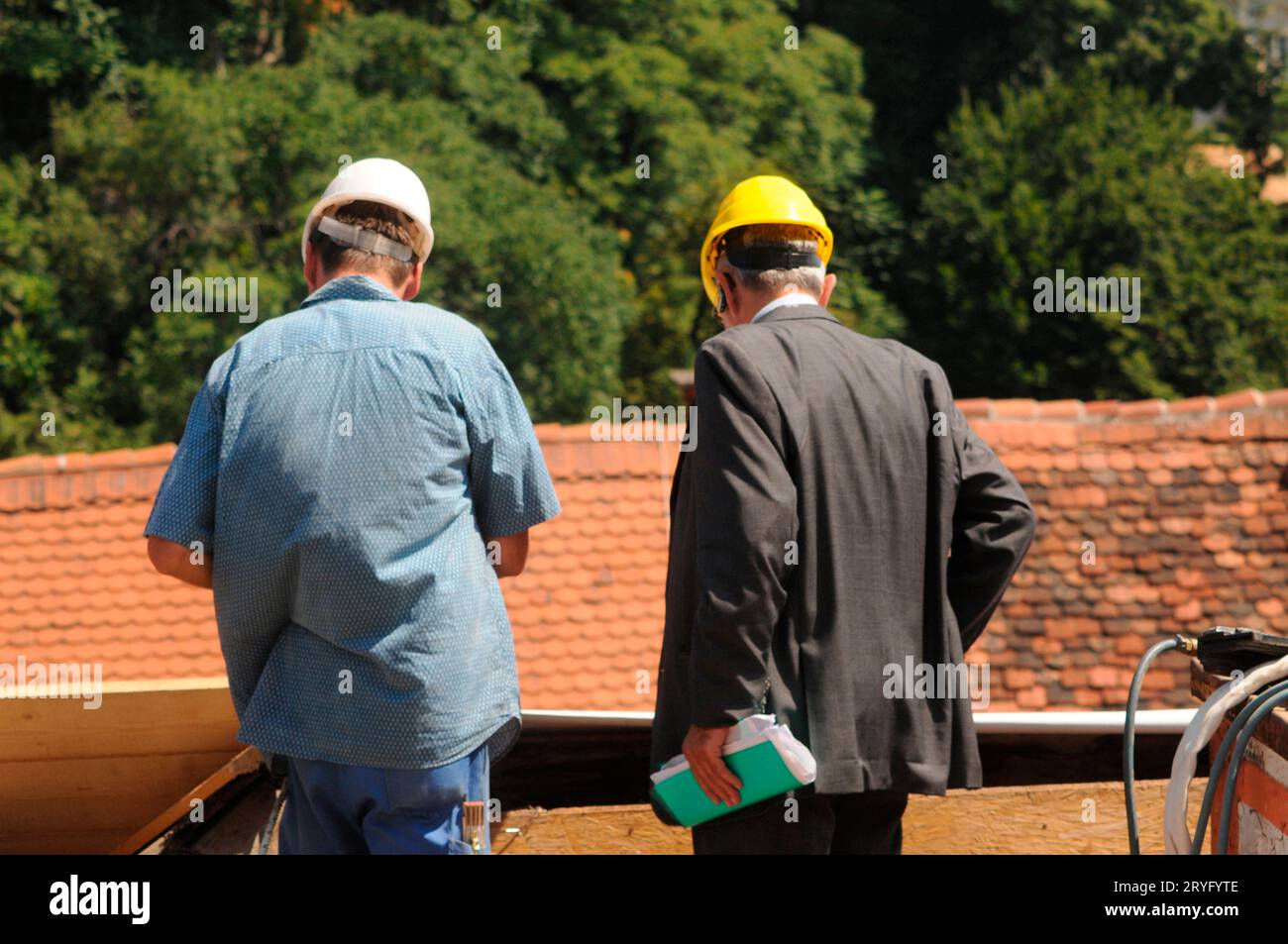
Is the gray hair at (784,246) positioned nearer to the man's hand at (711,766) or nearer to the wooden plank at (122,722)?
the man's hand at (711,766)

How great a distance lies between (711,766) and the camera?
7.90 feet

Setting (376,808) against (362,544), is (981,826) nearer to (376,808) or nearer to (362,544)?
(376,808)

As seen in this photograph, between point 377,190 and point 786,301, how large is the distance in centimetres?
69

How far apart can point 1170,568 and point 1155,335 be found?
1777 centimetres

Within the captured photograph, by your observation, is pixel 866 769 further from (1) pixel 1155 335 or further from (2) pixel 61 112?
(1) pixel 1155 335

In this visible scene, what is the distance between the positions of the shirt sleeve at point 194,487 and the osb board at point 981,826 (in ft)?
4.80

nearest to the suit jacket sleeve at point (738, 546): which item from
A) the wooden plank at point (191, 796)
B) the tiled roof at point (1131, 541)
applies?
the wooden plank at point (191, 796)

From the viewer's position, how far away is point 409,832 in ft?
7.69

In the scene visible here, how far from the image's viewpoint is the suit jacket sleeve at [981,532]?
2643mm

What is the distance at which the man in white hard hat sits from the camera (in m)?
2.31

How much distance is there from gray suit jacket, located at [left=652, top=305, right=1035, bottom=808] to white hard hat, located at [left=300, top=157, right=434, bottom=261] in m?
0.51

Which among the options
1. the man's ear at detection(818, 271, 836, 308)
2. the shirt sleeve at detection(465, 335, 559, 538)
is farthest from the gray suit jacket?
the shirt sleeve at detection(465, 335, 559, 538)

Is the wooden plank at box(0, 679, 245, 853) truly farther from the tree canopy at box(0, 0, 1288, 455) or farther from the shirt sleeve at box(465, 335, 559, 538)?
the tree canopy at box(0, 0, 1288, 455)

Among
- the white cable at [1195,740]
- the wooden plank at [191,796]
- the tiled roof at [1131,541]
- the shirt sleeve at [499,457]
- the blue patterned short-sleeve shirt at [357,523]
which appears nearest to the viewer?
the blue patterned short-sleeve shirt at [357,523]
